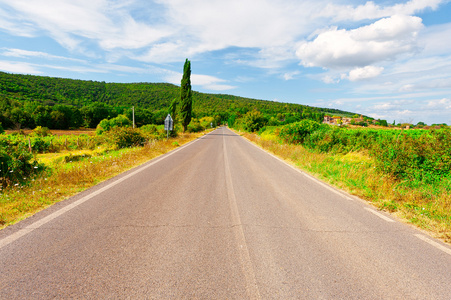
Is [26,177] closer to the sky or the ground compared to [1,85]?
closer to the ground

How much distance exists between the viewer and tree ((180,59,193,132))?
43.2m

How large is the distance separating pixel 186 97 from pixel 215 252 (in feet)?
141

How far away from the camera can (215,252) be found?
289 cm

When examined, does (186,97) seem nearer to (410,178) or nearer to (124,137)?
(124,137)

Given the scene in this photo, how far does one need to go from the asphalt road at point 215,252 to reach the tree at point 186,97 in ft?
129

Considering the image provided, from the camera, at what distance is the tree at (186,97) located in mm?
43219

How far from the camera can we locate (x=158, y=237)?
3.25 m

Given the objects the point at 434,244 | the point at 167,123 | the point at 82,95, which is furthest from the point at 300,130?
the point at 82,95

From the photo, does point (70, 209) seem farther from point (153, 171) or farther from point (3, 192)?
point (153, 171)

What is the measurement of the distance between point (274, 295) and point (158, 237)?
179 cm

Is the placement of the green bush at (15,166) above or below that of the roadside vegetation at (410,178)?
below

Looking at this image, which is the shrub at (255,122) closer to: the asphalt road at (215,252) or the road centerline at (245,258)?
the asphalt road at (215,252)

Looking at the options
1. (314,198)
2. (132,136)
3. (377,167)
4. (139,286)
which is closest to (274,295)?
(139,286)

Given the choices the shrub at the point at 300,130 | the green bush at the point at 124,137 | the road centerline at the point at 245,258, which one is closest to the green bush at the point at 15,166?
the road centerline at the point at 245,258
